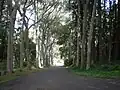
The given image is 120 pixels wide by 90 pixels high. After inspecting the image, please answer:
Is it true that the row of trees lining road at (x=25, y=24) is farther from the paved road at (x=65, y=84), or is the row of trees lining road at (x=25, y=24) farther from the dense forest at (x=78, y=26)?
the paved road at (x=65, y=84)

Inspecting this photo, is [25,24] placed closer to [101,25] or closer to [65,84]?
[101,25]

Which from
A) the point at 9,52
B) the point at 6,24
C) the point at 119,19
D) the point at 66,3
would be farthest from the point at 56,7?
the point at 9,52

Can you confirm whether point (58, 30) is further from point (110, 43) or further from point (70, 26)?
point (110, 43)

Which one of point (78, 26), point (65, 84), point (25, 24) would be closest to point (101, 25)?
point (78, 26)

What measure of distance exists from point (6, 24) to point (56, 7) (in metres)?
9.68

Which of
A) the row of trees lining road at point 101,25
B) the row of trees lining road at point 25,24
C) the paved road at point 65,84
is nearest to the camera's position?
the paved road at point 65,84

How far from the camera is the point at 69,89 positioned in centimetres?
1129

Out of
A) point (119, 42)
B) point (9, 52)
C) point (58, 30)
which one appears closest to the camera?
point (9, 52)

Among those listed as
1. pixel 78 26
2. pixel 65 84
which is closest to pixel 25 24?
pixel 78 26

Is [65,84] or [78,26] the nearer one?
[65,84]

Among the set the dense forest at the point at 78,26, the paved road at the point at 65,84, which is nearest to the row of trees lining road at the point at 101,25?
the dense forest at the point at 78,26

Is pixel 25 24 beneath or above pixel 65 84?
above

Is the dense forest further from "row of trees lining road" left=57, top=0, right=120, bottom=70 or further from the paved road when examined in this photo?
the paved road

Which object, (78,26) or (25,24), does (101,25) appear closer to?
(78,26)
